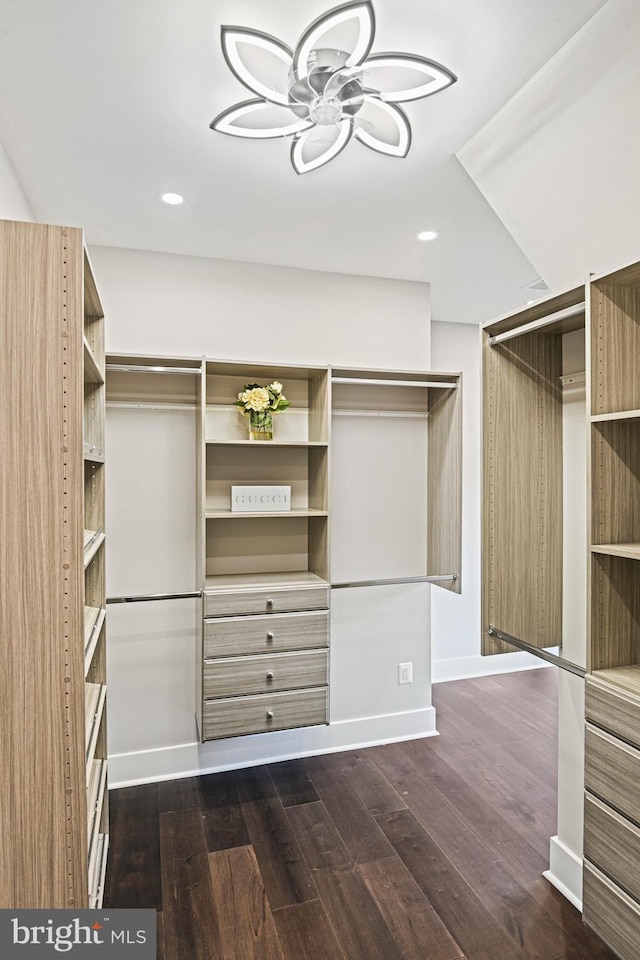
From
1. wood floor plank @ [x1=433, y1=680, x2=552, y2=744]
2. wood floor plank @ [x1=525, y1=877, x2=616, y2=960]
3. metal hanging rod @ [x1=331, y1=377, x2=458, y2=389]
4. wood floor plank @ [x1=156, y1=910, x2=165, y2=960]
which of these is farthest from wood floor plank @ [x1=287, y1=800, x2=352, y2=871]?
metal hanging rod @ [x1=331, y1=377, x2=458, y2=389]

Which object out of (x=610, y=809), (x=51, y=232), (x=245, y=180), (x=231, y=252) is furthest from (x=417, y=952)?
(x=231, y=252)

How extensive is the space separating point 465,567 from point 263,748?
6.75ft

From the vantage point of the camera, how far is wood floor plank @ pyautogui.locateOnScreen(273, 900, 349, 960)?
1.88m

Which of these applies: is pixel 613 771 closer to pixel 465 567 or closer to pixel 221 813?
pixel 221 813

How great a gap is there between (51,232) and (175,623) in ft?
6.94

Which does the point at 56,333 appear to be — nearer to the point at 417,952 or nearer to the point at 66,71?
the point at 66,71

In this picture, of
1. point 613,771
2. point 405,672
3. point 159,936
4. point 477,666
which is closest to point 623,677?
point 613,771

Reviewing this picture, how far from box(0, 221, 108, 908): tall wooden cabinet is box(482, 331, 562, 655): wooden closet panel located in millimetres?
1509

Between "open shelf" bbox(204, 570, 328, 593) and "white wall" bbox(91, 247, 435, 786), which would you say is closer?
"open shelf" bbox(204, 570, 328, 593)

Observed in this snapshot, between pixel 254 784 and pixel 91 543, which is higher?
pixel 91 543

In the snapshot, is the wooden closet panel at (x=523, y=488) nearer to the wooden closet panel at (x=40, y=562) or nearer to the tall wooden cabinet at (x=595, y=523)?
the tall wooden cabinet at (x=595, y=523)

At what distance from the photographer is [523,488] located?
2.28m

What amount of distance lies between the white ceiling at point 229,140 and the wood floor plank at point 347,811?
2.68m

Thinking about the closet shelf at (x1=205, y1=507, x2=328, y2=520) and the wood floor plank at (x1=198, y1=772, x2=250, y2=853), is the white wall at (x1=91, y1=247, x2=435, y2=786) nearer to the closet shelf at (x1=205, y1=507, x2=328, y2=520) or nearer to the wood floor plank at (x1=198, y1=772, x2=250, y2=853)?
the wood floor plank at (x1=198, y1=772, x2=250, y2=853)
